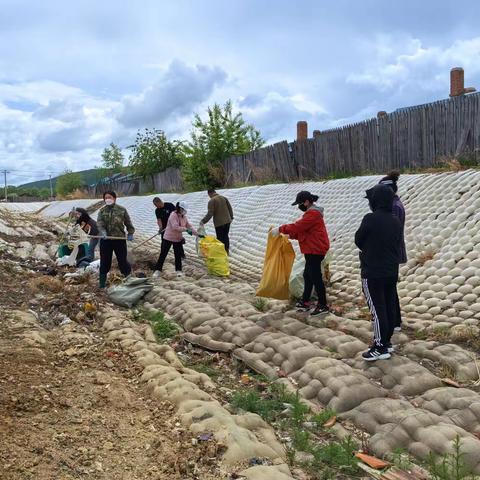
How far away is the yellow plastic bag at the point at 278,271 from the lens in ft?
22.1

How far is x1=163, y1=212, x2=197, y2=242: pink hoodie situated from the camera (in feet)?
30.6

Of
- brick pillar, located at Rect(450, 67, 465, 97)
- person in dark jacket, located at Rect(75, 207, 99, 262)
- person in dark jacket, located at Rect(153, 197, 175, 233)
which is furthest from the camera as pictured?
brick pillar, located at Rect(450, 67, 465, 97)

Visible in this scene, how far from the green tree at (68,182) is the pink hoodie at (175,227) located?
43.1 metres

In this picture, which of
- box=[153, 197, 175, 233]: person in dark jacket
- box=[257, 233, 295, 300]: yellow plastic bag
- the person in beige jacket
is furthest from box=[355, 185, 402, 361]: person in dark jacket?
box=[153, 197, 175, 233]: person in dark jacket

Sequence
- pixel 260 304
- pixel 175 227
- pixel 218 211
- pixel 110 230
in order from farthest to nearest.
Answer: pixel 218 211 → pixel 175 227 → pixel 110 230 → pixel 260 304

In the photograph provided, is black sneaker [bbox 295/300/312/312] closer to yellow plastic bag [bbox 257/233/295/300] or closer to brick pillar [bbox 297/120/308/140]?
yellow plastic bag [bbox 257/233/295/300]

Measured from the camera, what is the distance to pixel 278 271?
678 cm

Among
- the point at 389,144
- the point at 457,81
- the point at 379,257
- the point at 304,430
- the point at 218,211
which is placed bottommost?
the point at 304,430

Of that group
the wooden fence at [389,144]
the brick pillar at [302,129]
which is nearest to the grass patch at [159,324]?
the wooden fence at [389,144]

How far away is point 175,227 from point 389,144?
552cm

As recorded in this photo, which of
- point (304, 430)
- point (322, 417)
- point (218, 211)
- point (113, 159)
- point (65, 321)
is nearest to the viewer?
point (304, 430)

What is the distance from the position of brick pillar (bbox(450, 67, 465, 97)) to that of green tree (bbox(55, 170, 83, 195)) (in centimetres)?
4240

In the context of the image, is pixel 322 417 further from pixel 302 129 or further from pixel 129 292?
pixel 302 129

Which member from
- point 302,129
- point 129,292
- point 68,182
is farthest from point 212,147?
point 68,182
